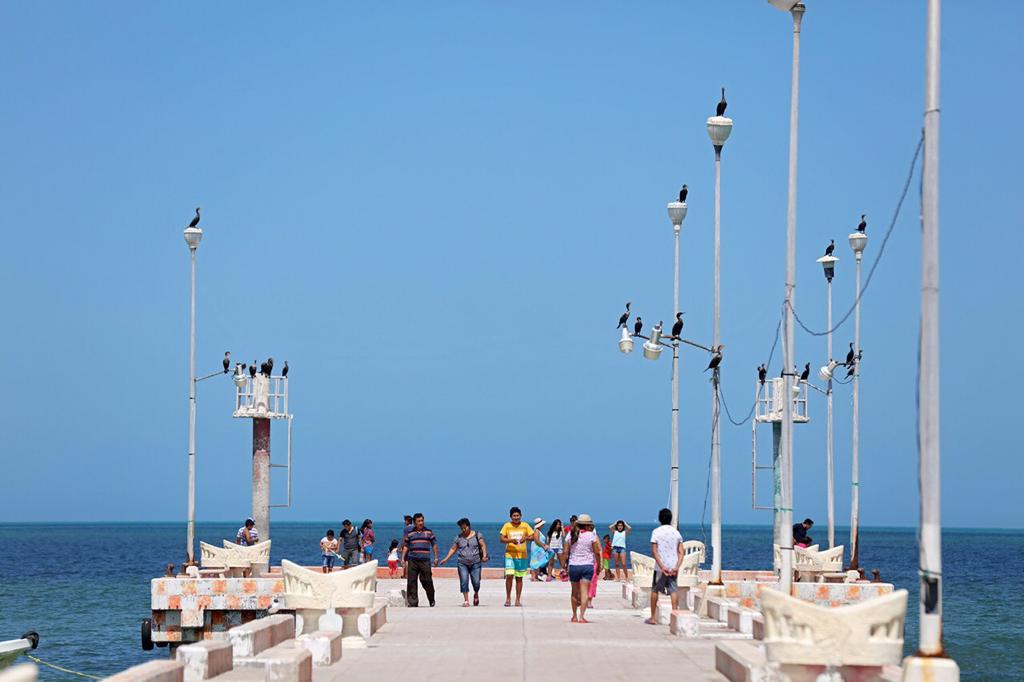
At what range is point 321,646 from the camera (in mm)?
19297

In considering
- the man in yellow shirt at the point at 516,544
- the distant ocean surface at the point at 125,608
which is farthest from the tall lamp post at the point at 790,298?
the distant ocean surface at the point at 125,608

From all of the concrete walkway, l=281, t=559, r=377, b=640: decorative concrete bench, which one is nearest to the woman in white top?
the concrete walkway

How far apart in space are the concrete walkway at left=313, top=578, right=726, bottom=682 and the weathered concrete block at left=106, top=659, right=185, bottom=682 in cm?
238

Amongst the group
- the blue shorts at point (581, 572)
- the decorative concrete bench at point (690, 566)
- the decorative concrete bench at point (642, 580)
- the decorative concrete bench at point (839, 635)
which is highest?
the decorative concrete bench at point (839, 635)

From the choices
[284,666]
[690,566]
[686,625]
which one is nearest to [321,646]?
[284,666]

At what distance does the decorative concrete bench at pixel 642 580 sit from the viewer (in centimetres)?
3119

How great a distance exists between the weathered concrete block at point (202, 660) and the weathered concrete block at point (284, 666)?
1.04 feet

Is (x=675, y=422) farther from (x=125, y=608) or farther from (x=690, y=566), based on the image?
(x=125, y=608)

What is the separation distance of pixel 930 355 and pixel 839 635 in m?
2.46

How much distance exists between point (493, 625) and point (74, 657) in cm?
2173

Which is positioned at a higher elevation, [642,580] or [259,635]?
[259,635]

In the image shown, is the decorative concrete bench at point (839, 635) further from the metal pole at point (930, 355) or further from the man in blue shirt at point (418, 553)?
the man in blue shirt at point (418, 553)

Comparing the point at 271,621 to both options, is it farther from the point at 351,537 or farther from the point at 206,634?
the point at 351,537

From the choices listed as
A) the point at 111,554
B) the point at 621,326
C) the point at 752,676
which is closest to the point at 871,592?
the point at 621,326
